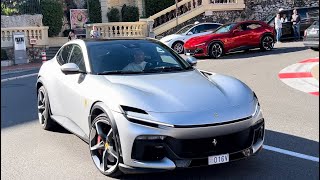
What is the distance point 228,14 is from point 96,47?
949 inches

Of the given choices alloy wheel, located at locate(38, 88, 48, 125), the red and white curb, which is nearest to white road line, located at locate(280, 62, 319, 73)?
the red and white curb

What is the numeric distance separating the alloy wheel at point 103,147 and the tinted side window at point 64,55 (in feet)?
6.32

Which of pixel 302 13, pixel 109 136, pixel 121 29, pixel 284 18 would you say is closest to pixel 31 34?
pixel 121 29

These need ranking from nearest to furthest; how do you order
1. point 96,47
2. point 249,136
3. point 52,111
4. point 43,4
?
point 249,136
point 96,47
point 52,111
point 43,4

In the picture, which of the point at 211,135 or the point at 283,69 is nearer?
the point at 211,135

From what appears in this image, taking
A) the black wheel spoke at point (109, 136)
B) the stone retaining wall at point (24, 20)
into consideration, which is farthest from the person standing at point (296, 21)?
the black wheel spoke at point (109, 136)

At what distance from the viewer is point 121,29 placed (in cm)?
2658

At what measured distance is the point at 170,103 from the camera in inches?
180

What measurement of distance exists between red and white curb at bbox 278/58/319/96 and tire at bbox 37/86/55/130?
5.47m

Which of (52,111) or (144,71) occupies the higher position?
(144,71)

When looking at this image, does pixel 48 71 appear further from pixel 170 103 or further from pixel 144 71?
pixel 170 103

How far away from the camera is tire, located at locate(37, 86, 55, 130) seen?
22.7 ft

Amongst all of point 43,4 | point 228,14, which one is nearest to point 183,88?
point 43,4

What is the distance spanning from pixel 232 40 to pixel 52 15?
1239 cm
